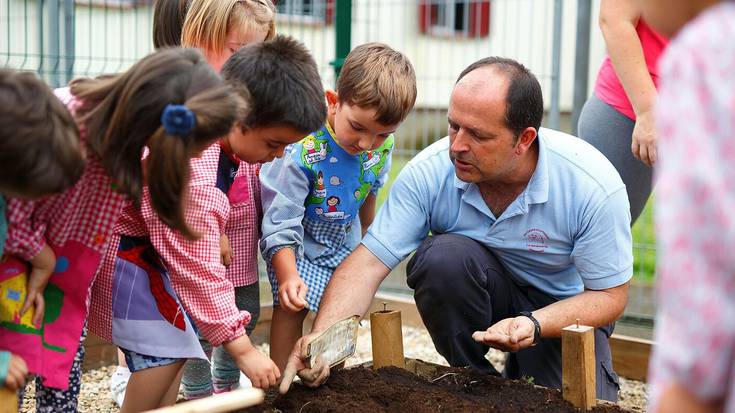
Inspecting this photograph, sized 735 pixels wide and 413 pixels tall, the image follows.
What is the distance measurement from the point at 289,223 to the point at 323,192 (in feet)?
0.60

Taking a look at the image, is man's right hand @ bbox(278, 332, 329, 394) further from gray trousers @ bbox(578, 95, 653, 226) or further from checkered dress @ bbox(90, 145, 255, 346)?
gray trousers @ bbox(578, 95, 653, 226)

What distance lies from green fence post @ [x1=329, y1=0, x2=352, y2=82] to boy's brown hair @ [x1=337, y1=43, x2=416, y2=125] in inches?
64.4

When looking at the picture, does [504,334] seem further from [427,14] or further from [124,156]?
[427,14]

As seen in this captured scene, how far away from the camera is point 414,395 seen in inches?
98.6

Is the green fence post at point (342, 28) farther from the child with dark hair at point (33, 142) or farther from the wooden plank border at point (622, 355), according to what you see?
the child with dark hair at point (33, 142)

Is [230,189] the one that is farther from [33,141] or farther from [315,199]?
[33,141]

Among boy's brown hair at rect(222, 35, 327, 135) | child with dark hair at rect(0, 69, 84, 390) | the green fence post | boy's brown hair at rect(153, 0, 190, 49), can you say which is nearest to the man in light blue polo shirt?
boy's brown hair at rect(222, 35, 327, 135)

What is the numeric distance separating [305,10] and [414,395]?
326 cm

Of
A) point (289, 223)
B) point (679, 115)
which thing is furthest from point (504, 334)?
point (679, 115)

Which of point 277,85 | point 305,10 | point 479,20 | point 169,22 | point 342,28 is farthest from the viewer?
point 479,20

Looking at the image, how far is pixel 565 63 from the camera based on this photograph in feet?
Result: 23.7

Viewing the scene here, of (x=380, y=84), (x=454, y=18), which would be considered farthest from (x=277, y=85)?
(x=454, y=18)

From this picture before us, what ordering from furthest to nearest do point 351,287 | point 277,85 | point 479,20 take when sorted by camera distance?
point 479,20 < point 351,287 < point 277,85

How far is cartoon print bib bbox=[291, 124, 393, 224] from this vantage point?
9.37ft
